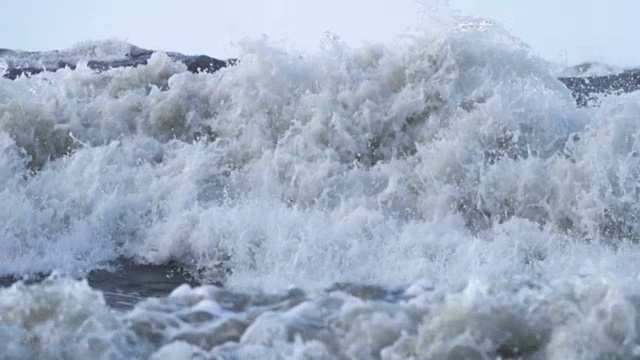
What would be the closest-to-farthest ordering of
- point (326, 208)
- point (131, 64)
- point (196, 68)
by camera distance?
point (326, 208) < point (196, 68) < point (131, 64)

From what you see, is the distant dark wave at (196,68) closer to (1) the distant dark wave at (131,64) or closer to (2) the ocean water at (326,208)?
(1) the distant dark wave at (131,64)

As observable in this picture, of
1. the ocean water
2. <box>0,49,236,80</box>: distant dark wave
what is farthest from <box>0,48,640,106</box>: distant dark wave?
the ocean water

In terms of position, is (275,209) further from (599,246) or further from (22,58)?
(22,58)

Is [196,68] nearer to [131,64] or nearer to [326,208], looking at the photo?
[131,64]

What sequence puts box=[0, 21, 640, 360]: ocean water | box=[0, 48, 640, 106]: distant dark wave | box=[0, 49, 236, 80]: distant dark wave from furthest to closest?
box=[0, 49, 236, 80]: distant dark wave < box=[0, 48, 640, 106]: distant dark wave < box=[0, 21, 640, 360]: ocean water

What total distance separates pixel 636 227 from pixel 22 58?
64.8ft

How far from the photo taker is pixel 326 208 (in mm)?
7082

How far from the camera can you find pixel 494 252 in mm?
6035

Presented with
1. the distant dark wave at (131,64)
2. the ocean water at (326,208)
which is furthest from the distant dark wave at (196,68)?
the ocean water at (326,208)

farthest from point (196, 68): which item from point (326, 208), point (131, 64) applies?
point (326, 208)

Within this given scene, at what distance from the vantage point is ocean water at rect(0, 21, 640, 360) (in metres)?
3.68

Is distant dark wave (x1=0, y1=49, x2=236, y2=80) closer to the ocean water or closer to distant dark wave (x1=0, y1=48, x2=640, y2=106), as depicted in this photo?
distant dark wave (x1=0, y1=48, x2=640, y2=106)

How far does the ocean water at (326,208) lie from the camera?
12.1 ft

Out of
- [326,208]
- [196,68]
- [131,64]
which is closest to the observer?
[326,208]
